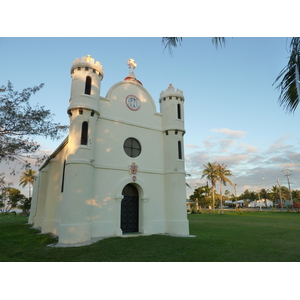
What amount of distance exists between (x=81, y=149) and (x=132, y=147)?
3.33 m

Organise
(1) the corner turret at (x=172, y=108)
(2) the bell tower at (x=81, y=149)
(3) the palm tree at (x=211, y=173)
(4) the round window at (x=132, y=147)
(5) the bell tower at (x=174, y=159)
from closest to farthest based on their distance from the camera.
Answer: (2) the bell tower at (x=81, y=149)
(4) the round window at (x=132, y=147)
(5) the bell tower at (x=174, y=159)
(1) the corner turret at (x=172, y=108)
(3) the palm tree at (x=211, y=173)

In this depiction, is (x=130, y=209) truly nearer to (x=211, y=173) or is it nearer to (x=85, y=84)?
(x=85, y=84)

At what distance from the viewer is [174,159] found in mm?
14453

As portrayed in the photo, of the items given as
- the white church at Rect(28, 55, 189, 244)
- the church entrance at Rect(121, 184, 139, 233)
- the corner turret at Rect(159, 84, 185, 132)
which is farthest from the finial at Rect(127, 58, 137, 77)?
the church entrance at Rect(121, 184, 139, 233)

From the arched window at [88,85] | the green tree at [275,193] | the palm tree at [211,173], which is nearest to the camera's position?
the arched window at [88,85]

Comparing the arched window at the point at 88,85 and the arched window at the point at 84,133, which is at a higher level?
the arched window at the point at 88,85

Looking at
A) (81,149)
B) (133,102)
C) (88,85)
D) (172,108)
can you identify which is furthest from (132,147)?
(88,85)

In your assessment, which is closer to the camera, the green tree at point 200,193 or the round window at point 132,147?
the round window at point 132,147

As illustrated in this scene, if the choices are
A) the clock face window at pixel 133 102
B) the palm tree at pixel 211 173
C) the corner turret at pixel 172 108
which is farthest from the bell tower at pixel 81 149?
the palm tree at pixel 211 173

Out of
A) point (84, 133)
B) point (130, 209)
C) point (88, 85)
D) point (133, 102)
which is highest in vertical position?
point (88, 85)

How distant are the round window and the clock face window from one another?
2062mm

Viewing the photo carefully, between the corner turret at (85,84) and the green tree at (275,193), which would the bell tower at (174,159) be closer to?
the corner turret at (85,84)

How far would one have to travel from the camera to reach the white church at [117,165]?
11055 millimetres

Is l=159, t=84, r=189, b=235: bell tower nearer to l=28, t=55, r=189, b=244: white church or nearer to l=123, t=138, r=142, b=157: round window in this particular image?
l=28, t=55, r=189, b=244: white church
